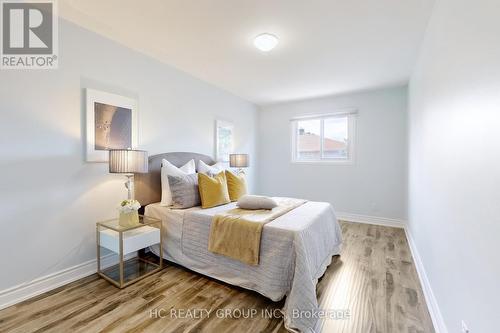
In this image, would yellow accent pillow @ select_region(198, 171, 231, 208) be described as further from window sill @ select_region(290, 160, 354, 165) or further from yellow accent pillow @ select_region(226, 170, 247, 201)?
window sill @ select_region(290, 160, 354, 165)

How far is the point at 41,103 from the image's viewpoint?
2.05 metres

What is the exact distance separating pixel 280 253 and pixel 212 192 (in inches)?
47.2

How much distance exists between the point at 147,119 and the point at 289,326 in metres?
2.72

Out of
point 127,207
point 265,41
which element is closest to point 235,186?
point 127,207

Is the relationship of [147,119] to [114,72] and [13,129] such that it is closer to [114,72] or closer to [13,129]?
[114,72]

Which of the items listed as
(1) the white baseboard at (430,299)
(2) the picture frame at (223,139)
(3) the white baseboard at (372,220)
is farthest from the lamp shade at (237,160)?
(1) the white baseboard at (430,299)

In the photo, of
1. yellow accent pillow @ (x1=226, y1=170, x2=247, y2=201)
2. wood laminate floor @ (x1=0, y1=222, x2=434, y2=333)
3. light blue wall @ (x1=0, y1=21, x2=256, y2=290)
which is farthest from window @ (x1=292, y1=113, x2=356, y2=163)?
light blue wall @ (x1=0, y1=21, x2=256, y2=290)

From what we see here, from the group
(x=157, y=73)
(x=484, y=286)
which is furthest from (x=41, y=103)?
(x=484, y=286)

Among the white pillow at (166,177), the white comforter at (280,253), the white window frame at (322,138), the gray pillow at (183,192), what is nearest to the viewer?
the white comforter at (280,253)

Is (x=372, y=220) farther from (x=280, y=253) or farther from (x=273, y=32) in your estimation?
(x=273, y=32)

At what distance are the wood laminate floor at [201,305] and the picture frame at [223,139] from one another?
2197mm

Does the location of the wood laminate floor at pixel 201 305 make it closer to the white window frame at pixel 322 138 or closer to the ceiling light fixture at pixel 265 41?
the white window frame at pixel 322 138

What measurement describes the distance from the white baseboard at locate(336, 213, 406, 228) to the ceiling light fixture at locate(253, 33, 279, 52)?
347 cm

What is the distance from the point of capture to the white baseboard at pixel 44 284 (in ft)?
6.09
